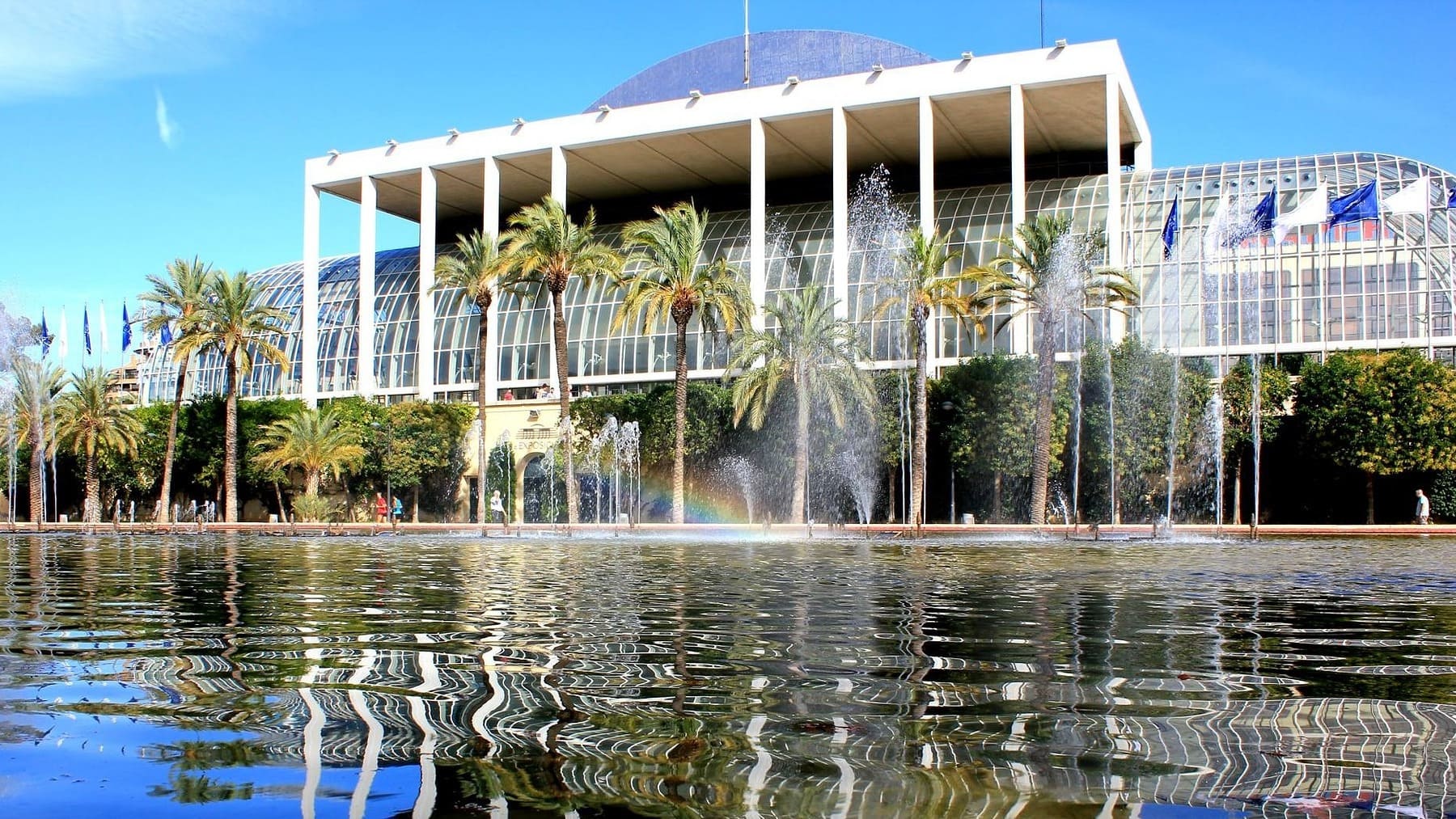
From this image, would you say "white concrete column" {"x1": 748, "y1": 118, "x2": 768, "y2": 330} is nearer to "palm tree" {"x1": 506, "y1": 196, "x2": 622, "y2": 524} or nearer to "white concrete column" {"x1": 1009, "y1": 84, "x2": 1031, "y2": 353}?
"palm tree" {"x1": 506, "y1": 196, "x2": 622, "y2": 524}

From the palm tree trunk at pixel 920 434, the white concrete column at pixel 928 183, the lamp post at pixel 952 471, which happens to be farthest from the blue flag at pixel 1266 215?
the palm tree trunk at pixel 920 434

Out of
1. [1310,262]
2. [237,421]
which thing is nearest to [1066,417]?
[1310,262]

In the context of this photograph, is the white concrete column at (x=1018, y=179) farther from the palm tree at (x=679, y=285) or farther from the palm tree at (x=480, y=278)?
the palm tree at (x=480, y=278)

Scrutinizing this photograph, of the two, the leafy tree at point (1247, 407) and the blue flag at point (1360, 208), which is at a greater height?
the blue flag at point (1360, 208)

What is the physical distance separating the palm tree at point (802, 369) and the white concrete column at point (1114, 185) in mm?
11733

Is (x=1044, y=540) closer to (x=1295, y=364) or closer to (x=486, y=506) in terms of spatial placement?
(x=1295, y=364)

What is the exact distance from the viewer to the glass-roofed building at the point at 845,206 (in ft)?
159

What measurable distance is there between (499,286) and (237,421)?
58.2 ft

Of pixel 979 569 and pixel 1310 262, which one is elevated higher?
pixel 1310 262

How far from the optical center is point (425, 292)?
59781 millimetres

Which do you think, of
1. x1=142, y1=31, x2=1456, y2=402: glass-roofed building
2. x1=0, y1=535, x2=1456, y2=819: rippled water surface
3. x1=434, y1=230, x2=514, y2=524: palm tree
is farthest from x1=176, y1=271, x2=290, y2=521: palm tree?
x1=0, y1=535, x2=1456, y2=819: rippled water surface

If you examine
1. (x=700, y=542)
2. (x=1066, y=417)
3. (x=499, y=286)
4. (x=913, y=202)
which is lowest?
(x=700, y=542)

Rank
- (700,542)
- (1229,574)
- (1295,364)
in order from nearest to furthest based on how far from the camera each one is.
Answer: (1229,574) → (700,542) → (1295,364)

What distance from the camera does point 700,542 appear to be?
100 ft
